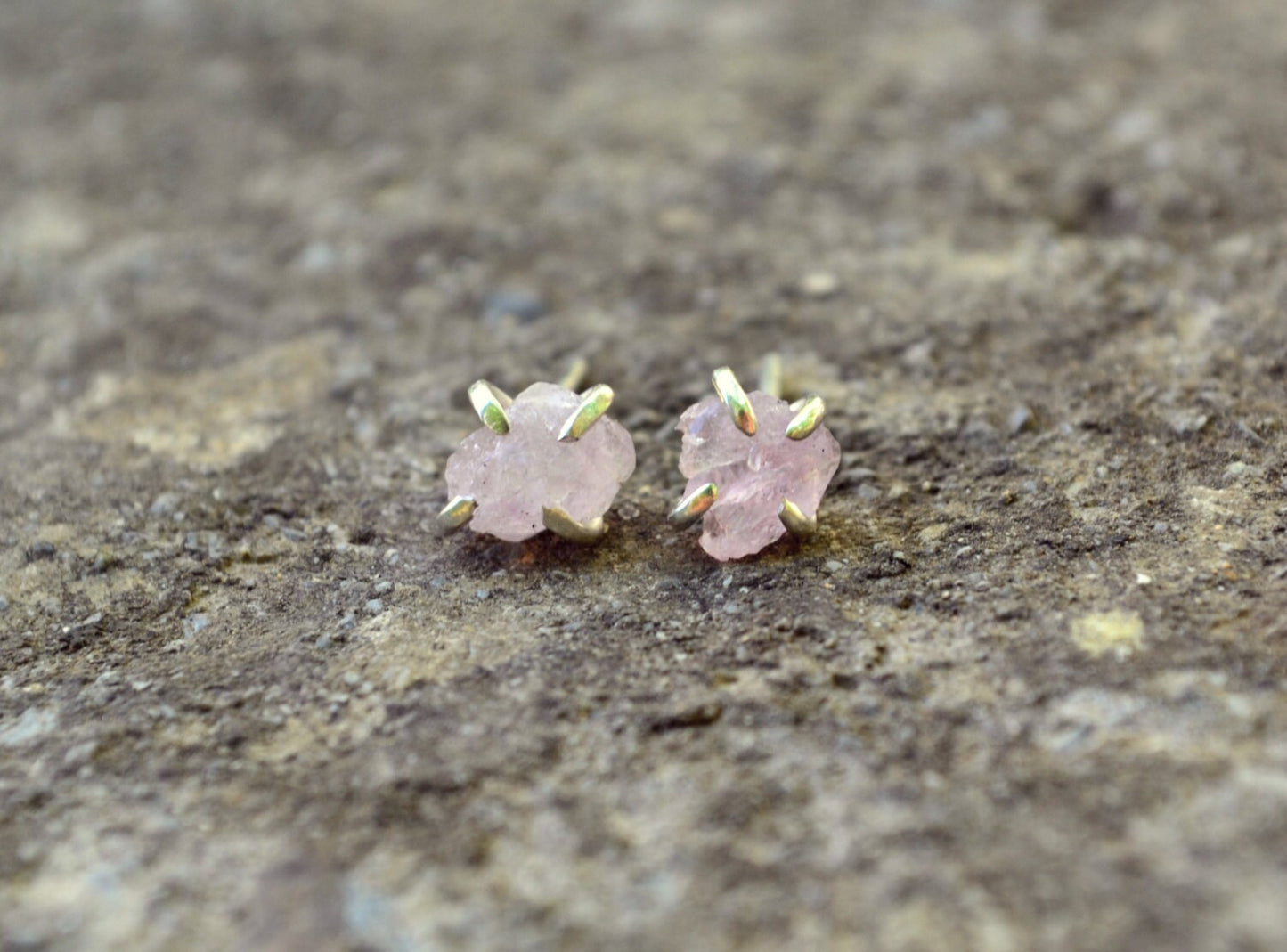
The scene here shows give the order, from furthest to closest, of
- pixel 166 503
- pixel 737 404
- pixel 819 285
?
1. pixel 819 285
2. pixel 166 503
3. pixel 737 404

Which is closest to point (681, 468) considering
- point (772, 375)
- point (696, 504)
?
point (696, 504)

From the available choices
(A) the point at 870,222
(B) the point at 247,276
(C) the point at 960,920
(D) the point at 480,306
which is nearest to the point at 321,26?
(B) the point at 247,276

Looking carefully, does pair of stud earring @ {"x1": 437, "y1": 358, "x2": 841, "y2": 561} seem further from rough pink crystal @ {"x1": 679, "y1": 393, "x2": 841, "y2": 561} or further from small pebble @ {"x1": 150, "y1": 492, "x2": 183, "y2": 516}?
small pebble @ {"x1": 150, "y1": 492, "x2": 183, "y2": 516}

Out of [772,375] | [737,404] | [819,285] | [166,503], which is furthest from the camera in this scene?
[819,285]

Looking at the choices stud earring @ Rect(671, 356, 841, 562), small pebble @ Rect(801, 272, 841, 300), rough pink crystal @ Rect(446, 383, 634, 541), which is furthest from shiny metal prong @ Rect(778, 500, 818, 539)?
small pebble @ Rect(801, 272, 841, 300)

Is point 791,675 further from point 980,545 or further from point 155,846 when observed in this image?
point 155,846

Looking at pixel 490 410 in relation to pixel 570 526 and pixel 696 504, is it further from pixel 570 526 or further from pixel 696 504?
pixel 696 504

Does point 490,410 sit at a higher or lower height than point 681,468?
higher
